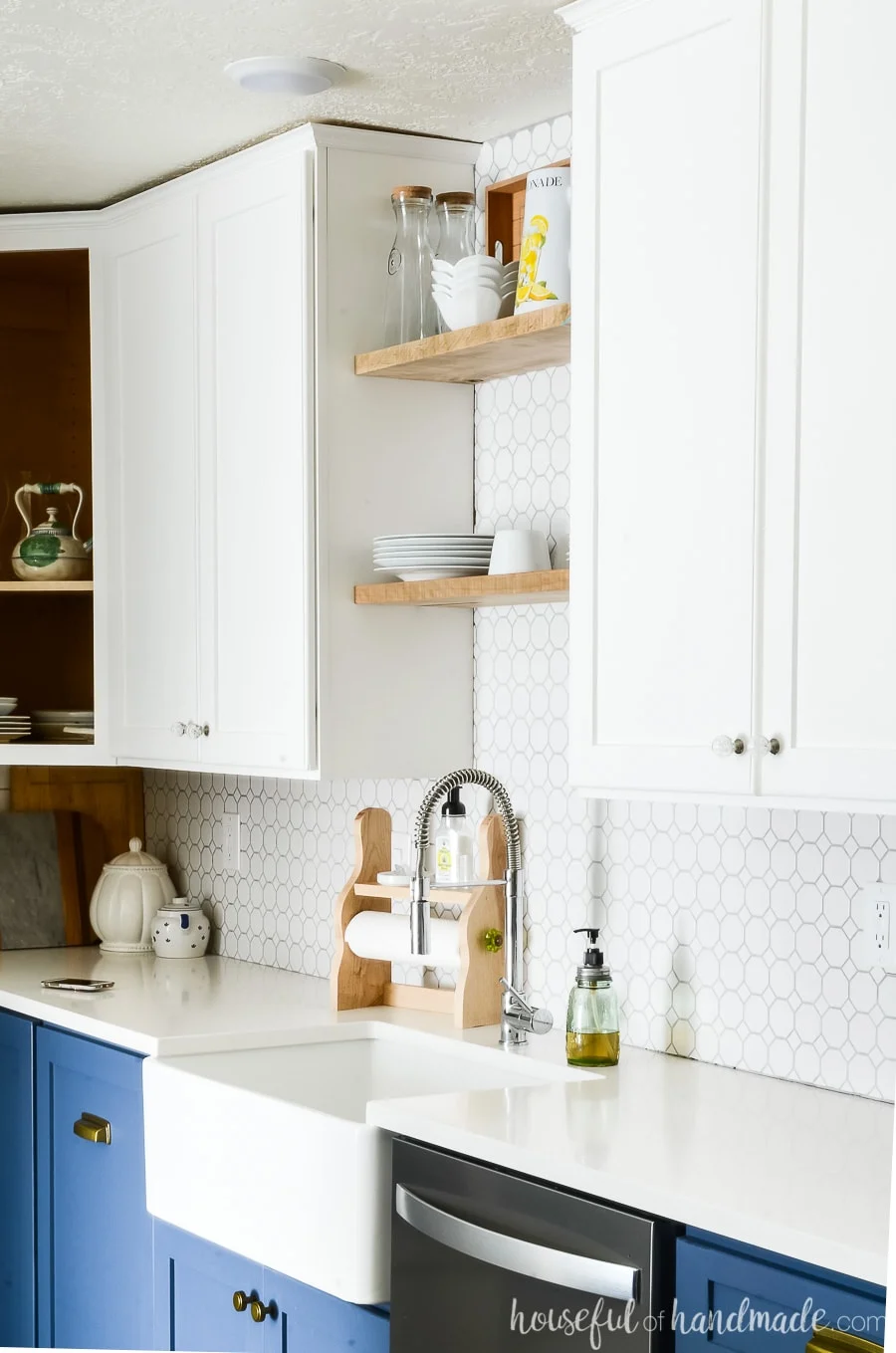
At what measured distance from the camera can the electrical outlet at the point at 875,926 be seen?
2.20m

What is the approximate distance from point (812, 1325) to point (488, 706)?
1510mm

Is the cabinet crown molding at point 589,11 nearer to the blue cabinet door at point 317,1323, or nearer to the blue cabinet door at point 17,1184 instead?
the blue cabinet door at point 317,1323

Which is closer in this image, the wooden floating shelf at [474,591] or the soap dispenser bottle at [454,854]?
the wooden floating shelf at [474,591]

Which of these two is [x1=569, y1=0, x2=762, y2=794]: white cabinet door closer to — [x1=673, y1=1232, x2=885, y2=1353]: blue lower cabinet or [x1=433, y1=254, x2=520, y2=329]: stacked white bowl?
[x1=433, y1=254, x2=520, y2=329]: stacked white bowl

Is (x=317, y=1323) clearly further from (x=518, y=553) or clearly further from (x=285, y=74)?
(x=285, y=74)

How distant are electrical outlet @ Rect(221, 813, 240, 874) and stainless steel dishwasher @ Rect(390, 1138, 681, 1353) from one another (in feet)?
5.24

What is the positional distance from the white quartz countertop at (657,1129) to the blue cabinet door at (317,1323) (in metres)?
0.26

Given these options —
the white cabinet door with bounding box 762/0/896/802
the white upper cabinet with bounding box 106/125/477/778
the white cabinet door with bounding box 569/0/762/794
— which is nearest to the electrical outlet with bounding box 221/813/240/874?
the white upper cabinet with bounding box 106/125/477/778

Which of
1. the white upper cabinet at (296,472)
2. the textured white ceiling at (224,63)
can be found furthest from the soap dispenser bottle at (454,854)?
the textured white ceiling at (224,63)

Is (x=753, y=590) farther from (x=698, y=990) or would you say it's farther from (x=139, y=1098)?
A: (x=139, y=1098)

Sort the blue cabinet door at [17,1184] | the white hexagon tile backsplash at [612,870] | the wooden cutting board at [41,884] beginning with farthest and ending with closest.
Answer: the wooden cutting board at [41,884] → the blue cabinet door at [17,1184] → the white hexagon tile backsplash at [612,870]

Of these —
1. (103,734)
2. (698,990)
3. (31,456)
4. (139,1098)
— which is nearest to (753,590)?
(698,990)

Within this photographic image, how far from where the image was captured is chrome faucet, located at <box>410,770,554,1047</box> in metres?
2.51

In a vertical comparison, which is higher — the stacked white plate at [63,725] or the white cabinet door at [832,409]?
the white cabinet door at [832,409]
